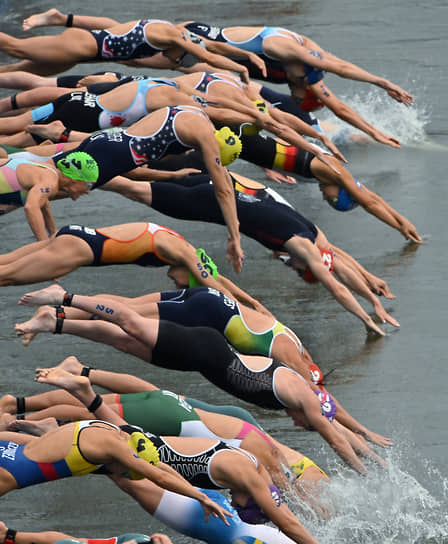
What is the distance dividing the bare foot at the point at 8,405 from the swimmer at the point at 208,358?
0.51 meters

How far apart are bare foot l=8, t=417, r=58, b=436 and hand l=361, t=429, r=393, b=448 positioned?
221 cm

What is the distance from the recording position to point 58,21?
9.83 meters

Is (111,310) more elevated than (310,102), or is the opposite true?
(111,310)

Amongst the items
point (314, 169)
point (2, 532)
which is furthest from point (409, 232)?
point (2, 532)

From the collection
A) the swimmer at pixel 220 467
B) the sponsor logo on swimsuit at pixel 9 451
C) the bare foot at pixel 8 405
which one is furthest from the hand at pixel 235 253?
the sponsor logo on swimsuit at pixel 9 451

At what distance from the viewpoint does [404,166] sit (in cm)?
1163

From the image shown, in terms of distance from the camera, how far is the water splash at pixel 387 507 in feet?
19.9

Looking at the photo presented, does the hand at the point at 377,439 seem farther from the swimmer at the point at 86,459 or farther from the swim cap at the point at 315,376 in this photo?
the swimmer at the point at 86,459

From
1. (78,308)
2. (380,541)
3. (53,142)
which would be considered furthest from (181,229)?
(380,541)

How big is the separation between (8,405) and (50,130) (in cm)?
321

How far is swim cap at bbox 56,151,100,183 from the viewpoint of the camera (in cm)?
782

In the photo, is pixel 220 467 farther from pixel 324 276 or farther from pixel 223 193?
pixel 324 276

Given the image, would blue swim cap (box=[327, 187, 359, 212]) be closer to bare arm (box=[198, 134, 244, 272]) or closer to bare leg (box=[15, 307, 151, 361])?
bare arm (box=[198, 134, 244, 272])

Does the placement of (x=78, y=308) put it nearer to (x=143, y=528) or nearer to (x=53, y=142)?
(x=143, y=528)
